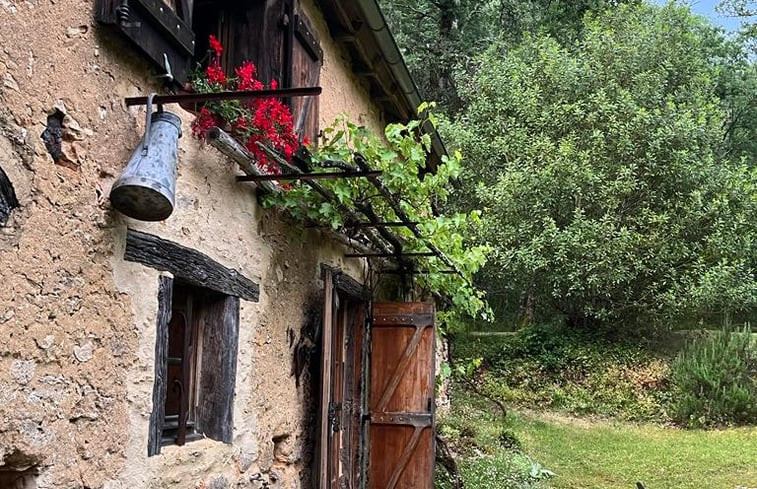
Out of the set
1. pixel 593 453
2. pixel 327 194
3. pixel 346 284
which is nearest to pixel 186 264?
pixel 327 194

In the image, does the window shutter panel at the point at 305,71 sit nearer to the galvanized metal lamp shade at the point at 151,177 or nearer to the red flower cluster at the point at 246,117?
the red flower cluster at the point at 246,117

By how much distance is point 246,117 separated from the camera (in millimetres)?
3736

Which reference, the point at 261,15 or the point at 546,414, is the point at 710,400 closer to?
the point at 546,414

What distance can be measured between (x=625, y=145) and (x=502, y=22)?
6.63m

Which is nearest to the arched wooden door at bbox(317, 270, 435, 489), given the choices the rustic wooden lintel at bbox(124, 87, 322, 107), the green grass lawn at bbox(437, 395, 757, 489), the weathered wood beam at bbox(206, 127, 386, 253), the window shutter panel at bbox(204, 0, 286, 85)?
the green grass lawn at bbox(437, 395, 757, 489)

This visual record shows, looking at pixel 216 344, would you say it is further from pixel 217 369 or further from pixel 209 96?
pixel 209 96

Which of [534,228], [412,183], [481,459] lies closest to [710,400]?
[534,228]

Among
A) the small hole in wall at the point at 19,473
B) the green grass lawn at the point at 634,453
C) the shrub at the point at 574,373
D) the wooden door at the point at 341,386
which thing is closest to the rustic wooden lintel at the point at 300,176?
the wooden door at the point at 341,386

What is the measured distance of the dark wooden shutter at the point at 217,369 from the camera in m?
3.71

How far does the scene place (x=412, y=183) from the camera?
483 cm

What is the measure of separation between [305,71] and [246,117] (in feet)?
4.90

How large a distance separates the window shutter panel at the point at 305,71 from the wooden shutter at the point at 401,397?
212 centimetres

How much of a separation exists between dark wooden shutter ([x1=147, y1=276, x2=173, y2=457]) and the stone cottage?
11 mm

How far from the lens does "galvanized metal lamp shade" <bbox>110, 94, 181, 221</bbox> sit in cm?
260
